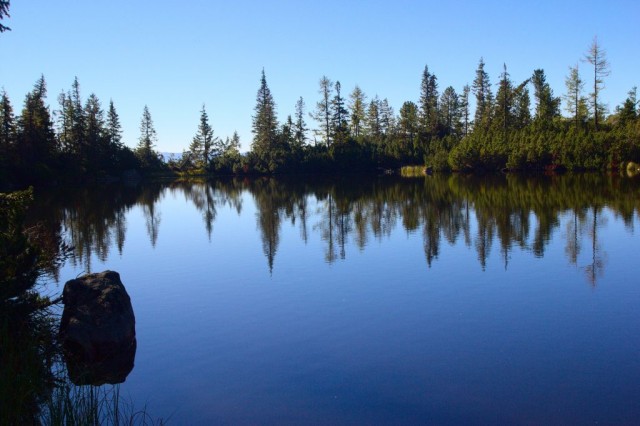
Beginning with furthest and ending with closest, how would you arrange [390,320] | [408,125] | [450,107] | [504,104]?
[450,107], [408,125], [504,104], [390,320]

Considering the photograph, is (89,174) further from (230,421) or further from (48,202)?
(230,421)

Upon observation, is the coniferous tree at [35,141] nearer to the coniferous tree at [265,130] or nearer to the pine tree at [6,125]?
the pine tree at [6,125]

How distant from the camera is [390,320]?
11.3m

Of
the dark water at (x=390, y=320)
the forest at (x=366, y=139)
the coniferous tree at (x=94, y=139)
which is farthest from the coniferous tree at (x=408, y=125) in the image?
the dark water at (x=390, y=320)

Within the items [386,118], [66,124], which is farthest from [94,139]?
[386,118]

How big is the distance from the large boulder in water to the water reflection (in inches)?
287

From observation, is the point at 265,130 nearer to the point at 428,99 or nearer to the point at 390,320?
the point at 428,99

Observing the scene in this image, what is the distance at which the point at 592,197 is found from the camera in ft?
108

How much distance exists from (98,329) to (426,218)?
1950 cm

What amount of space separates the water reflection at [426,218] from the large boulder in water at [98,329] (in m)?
7.29

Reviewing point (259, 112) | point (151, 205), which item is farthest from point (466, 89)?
point (151, 205)

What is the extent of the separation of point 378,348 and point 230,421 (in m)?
3.26

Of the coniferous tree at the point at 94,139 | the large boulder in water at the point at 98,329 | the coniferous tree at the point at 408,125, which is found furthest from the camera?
the coniferous tree at the point at 408,125

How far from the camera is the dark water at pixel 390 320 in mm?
7699
